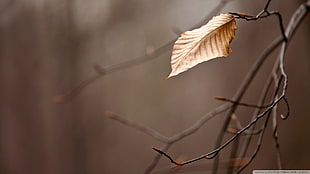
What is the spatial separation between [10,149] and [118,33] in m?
0.49

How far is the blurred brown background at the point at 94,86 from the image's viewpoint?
1.04m

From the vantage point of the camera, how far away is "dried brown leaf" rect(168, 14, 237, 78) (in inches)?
12.7

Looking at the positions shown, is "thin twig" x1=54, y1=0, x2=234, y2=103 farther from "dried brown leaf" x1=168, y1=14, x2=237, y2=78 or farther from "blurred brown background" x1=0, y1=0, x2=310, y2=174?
"dried brown leaf" x1=168, y1=14, x2=237, y2=78

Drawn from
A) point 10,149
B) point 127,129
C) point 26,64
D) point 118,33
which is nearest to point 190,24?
point 118,33

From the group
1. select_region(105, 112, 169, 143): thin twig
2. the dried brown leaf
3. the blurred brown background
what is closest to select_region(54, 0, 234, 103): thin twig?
the blurred brown background

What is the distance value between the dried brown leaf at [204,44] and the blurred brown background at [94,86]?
2.19ft

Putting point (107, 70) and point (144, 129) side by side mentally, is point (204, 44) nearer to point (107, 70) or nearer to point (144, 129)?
point (144, 129)

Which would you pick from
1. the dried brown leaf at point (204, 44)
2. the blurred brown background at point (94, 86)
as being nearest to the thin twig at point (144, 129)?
the blurred brown background at point (94, 86)

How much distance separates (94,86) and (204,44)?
0.86 metres

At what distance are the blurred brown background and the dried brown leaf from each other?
0.67 metres

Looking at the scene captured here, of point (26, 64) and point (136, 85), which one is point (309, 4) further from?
point (26, 64)

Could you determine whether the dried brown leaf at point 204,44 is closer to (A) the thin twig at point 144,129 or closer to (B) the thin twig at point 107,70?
(A) the thin twig at point 144,129

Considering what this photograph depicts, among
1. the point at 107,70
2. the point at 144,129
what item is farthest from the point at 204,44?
the point at 107,70

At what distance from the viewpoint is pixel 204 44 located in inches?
13.1
